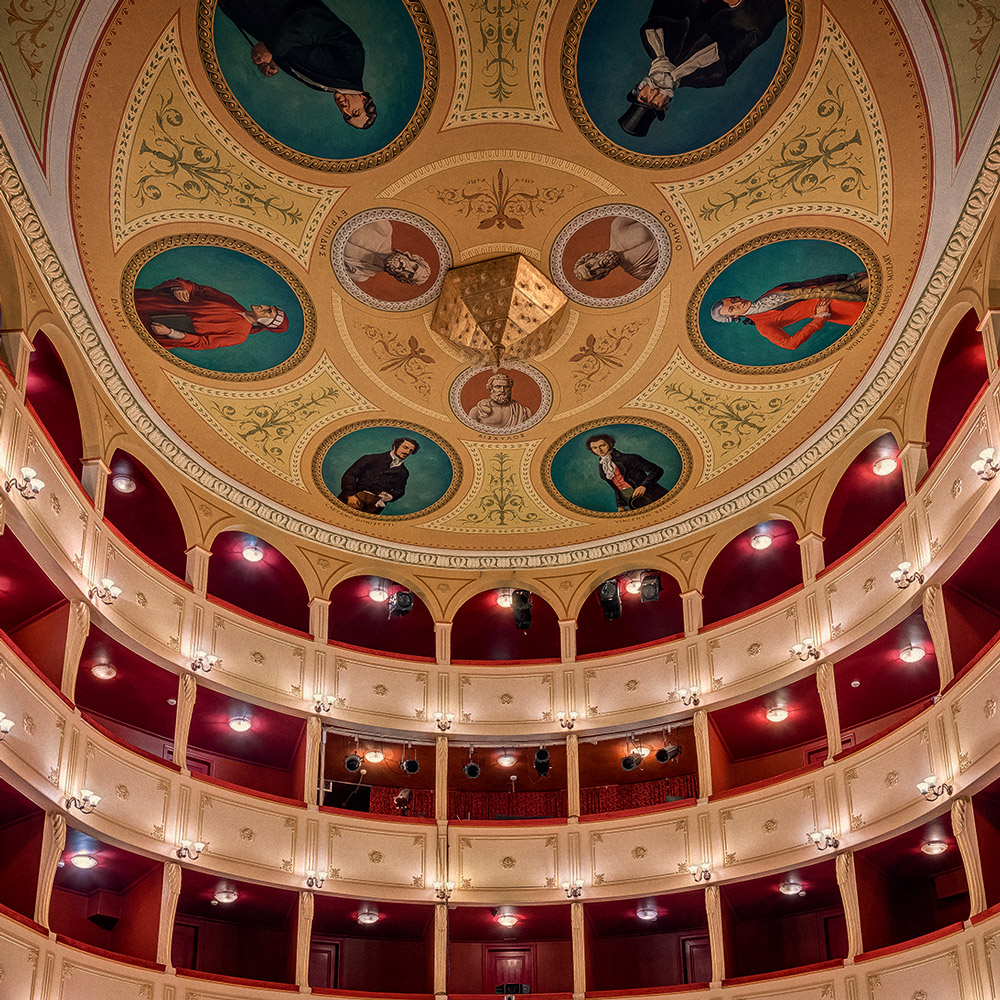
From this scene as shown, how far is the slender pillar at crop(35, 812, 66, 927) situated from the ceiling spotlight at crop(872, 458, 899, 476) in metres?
15.0

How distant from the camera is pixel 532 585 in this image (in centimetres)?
2536

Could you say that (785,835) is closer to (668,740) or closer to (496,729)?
(668,740)

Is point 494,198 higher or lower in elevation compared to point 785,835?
higher

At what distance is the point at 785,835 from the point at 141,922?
35.9 feet

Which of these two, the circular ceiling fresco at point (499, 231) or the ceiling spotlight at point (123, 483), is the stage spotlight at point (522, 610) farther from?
the ceiling spotlight at point (123, 483)

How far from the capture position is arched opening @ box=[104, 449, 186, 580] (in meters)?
22.2

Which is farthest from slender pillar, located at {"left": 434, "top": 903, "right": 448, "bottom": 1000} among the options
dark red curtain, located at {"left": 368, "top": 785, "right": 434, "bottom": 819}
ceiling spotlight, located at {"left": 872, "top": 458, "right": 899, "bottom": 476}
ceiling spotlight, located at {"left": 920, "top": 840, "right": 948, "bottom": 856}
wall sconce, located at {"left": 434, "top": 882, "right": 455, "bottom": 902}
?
ceiling spotlight, located at {"left": 872, "top": 458, "right": 899, "bottom": 476}

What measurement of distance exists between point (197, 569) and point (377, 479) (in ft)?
12.9

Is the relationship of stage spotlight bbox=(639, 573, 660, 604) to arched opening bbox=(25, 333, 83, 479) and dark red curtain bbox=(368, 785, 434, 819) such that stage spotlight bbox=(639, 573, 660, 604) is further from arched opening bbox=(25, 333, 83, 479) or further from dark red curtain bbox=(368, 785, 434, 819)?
arched opening bbox=(25, 333, 83, 479)

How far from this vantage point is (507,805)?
25.0 metres

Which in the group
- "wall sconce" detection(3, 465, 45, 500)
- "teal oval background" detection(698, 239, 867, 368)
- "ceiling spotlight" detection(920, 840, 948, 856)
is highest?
"teal oval background" detection(698, 239, 867, 368)

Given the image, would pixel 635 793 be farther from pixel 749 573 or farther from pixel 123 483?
pixel 123 483

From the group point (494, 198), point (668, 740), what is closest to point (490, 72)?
point (494, 198)

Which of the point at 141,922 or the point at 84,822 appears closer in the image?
the point at 84,822
